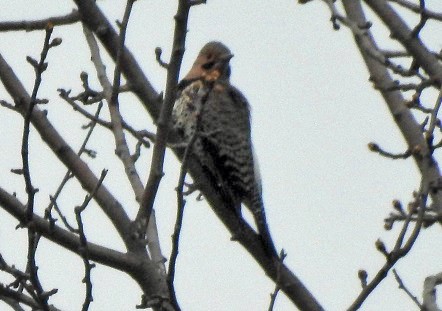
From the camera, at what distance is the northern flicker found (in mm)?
6855

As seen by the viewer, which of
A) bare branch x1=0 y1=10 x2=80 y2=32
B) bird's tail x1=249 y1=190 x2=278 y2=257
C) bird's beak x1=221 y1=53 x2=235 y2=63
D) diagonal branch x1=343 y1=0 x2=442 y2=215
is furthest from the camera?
bird's beak x1=221 y1=53 x2=235 y2=63

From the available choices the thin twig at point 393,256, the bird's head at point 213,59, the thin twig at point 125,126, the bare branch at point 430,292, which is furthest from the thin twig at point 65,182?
the bird's head at point 213,59

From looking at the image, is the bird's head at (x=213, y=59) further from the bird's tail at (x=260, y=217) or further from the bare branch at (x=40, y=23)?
the bare branch at (x=40, y=23)

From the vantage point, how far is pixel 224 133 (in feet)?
24.5

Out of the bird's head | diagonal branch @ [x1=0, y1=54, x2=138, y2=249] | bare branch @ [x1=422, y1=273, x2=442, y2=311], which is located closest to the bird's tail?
the bird's head

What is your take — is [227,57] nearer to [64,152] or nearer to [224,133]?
[224,133]

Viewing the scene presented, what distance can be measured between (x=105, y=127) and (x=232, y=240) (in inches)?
37.6

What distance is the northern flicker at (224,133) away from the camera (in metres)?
6.86

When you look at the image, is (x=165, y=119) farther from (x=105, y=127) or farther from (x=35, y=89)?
(x=105, y=127)

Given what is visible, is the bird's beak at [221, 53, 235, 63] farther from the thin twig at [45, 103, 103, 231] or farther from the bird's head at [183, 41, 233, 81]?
the thin twig at [45, 103, 103, 231]

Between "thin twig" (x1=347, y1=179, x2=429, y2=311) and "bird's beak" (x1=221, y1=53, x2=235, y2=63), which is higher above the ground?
"bird's beak" (x1=221, y1=53, x2=235, y2=63)

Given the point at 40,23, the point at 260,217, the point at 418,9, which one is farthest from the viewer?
the point at 260,217

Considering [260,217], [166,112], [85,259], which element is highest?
[260,217]

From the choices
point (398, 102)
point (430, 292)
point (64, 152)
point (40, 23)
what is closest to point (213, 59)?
point (398, 102)
